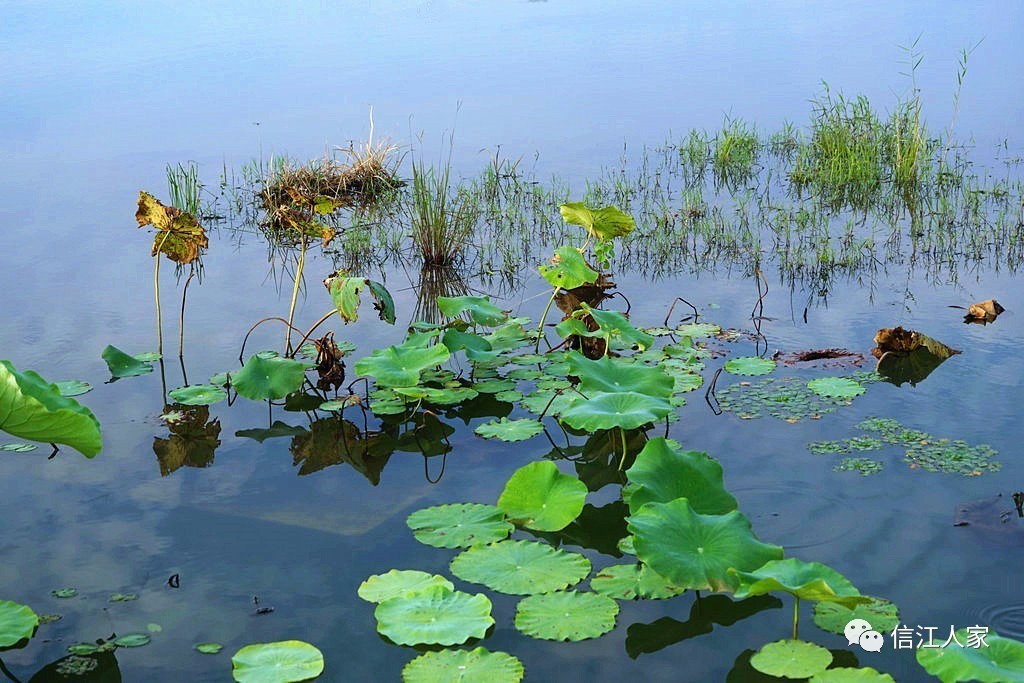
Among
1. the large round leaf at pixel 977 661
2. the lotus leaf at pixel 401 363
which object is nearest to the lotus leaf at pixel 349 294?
the lotus leaf at pixel 401 363

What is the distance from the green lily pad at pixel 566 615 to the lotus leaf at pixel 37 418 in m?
1.14

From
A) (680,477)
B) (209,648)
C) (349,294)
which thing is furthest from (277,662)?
(349,294)

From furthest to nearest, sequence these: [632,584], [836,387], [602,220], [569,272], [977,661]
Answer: [602,220]
[569,272]
[836,387]
[632,584]
[977,661]

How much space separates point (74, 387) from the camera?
13.5 feet

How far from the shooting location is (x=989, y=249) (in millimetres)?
5566

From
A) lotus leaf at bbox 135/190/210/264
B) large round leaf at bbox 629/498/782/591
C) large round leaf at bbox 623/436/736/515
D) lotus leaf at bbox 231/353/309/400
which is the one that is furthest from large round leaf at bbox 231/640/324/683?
lotus leaf at bbox 135/190/210/264

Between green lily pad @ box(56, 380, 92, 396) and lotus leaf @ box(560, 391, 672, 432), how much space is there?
6.75 feet

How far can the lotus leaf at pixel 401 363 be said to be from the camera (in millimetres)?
3598

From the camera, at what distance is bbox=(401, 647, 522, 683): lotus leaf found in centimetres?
234

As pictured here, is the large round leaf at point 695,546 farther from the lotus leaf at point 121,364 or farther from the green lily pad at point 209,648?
the lotus leaf at point 121,364

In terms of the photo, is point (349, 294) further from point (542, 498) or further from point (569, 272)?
point (542, 498)

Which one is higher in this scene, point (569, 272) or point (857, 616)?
point (569, 272)

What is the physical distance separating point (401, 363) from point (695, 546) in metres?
1.49

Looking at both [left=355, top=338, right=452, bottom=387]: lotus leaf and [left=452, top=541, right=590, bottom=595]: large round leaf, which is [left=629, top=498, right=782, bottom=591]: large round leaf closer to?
[left=452, top=541, right=590, bottom=595]: large round leaf
